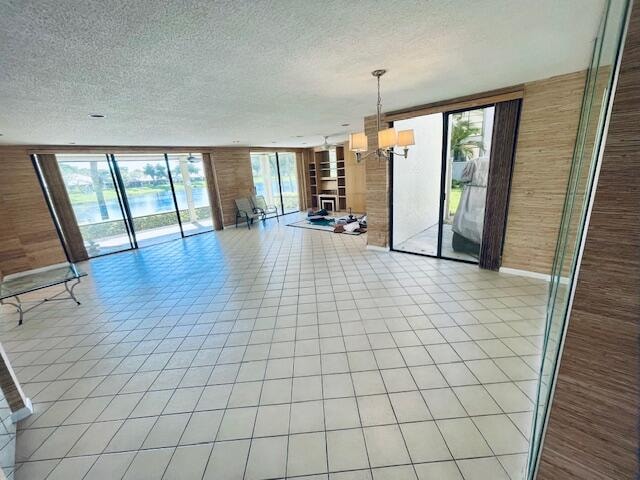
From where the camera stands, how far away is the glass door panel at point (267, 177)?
9.36 metres

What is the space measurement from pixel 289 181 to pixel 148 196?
4.84 m

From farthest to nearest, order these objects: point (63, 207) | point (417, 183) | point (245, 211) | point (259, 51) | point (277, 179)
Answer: point (277, 179)
point (245, 211)
point (63, 207)
point (417, 183)
point (259, 51)

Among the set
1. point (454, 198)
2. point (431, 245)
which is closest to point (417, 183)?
point (454, 198)

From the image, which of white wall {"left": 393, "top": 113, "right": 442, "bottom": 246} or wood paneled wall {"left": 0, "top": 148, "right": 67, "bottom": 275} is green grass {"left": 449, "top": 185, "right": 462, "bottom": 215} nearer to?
white wall {"left": 393, "top": 113, "right": 442, "bottom": 246}

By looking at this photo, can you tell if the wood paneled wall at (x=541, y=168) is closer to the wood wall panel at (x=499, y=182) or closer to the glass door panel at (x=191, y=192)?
the wood wall panel at (x=499, y=182)

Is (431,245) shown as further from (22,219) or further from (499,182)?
(22,219)

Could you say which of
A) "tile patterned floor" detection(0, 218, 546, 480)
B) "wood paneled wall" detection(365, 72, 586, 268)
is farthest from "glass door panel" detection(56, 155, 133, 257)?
"wood paneled wall" detection(365, 72, 586, 268)

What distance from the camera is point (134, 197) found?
259 inches

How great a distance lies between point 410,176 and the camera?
4.98 m

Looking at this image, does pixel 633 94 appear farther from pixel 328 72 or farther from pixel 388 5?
pixel 328 72

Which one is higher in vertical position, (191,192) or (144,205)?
(191,192)

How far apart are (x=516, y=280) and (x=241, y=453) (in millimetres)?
3772

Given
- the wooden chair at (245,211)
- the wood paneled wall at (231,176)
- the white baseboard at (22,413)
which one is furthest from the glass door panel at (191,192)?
the white baseboard at (22,413)

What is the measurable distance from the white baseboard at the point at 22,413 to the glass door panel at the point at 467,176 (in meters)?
5.16
